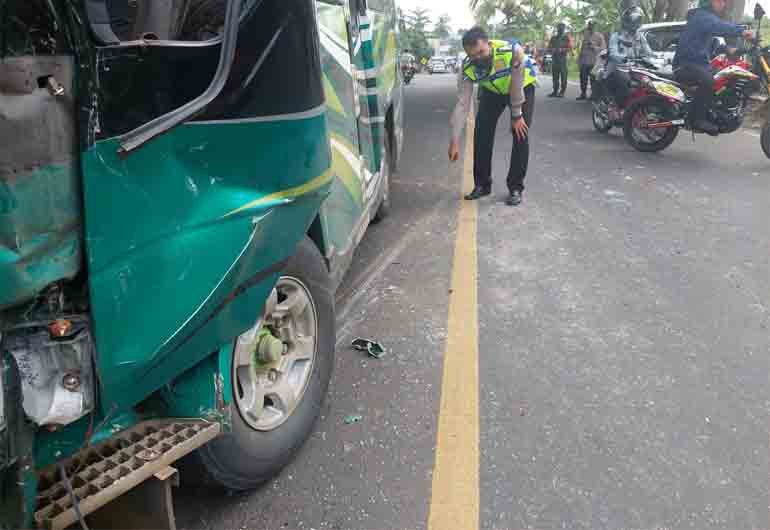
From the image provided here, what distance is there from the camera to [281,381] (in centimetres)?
274

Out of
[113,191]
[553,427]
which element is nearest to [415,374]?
[553,427]

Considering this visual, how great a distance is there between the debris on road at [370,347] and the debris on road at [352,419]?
59cm

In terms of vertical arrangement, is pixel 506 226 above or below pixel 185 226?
below

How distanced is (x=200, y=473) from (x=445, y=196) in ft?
17.3

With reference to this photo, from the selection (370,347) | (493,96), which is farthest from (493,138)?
(370,347)

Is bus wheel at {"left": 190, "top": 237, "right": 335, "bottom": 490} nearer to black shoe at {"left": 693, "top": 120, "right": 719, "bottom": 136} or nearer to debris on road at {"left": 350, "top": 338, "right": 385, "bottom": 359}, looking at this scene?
debris on road at {"left": 350, "top": 338, "right": 385, "bottom": 359}

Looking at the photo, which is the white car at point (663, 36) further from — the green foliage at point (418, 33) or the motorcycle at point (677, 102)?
the green foliage at point (418, 33)

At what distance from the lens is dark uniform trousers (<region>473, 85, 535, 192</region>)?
6.50 metres

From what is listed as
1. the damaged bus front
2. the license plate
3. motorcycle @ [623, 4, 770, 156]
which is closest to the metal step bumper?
the damaged bus front

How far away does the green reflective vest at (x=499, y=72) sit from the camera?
19.9ft

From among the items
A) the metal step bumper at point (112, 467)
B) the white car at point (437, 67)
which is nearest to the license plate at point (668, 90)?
the metal step bumper at point (112, 467)

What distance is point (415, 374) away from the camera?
3.52 meters

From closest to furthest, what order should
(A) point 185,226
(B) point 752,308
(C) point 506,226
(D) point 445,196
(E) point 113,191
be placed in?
(E) point 113,191 < (A) point 185,226 < (B) point 752,308 < (C) point 506,226 < (D) point 445,196

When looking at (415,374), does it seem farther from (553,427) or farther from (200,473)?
(200,473)
